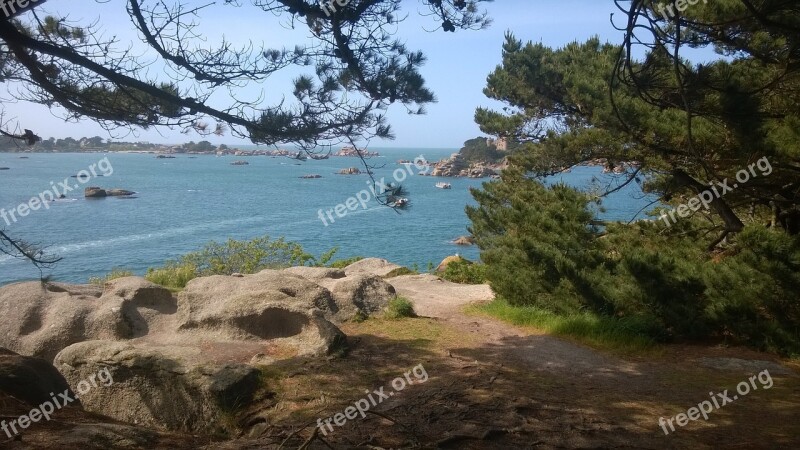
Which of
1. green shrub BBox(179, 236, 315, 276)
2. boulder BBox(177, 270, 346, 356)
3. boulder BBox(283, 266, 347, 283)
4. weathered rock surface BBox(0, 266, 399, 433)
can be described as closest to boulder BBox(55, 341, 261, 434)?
weathered rock surface BBox(0, 266, 399, 433)

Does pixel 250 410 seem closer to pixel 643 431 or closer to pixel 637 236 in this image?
pixel 643 431

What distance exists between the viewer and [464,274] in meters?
14.1

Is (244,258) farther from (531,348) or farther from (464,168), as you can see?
(464,168)

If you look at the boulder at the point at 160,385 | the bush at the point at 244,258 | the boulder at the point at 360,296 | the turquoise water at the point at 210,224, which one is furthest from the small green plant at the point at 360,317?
the bush at the point at 244,258

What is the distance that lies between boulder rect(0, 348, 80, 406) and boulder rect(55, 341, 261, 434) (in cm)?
49

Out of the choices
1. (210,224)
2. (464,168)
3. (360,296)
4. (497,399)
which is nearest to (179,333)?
(360,296)

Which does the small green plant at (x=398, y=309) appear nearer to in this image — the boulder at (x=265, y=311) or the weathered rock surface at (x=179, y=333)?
the weathered rock surface at (x=179, y=333)

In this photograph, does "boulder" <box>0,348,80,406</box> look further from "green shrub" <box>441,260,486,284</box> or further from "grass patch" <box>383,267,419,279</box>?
"green shrub" <box>441,260,486,284</box>

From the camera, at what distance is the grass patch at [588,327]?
6945mm

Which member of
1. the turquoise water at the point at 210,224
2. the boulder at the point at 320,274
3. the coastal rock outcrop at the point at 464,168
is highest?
the coastal rock outcrop at the point at 464,168

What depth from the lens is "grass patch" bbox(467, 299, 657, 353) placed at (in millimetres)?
6945

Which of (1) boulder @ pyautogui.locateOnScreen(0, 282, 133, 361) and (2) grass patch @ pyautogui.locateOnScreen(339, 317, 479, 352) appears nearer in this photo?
(2) grass patch @ pyautogui.locateOnScreen(339, 317, 479, 352)

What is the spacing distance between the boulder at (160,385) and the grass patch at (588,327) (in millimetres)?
4105

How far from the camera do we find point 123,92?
5.27 metres
